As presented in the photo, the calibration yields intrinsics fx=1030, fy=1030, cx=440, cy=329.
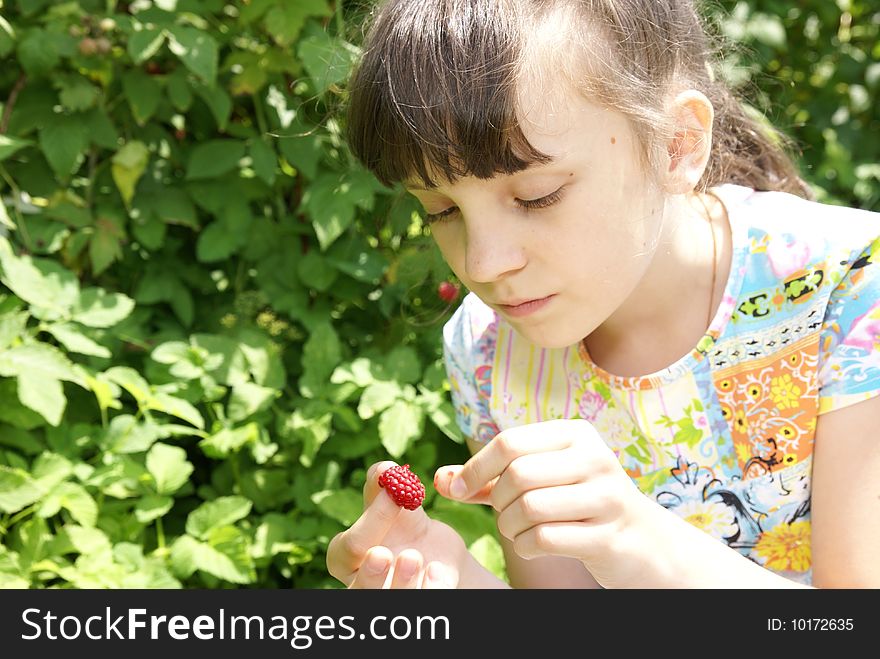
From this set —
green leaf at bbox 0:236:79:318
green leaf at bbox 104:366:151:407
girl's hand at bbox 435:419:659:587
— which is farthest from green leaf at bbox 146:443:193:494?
girl's hand at bbox 435:419:659:587

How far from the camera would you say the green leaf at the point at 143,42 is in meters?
2.03

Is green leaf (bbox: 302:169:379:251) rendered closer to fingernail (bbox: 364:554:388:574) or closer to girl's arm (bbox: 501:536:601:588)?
girl's arm (bbox: 501:536:601:588)

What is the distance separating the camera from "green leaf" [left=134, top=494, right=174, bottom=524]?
199 cm

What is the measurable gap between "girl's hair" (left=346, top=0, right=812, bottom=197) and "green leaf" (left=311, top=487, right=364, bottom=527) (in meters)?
0.83

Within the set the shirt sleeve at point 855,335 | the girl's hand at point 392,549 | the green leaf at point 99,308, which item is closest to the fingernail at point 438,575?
the girl's hand at point 392,549

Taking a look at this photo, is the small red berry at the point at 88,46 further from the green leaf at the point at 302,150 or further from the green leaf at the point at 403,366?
the green leaf at the point at 403,366

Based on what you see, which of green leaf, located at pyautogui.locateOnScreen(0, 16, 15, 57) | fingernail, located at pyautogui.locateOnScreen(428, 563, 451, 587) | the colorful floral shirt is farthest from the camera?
green leaf, located at pyautogui.locateOnScreen(0, 16, 15, 57)

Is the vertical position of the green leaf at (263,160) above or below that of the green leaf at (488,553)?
above

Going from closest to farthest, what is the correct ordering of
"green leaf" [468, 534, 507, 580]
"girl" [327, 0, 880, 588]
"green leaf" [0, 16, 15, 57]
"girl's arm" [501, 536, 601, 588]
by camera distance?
1. "girl" [327, 0, 880, 588]
2. "girl's arm" [501, 536, 601, 588]
3. "green leaf" [468, 534, 507, 580]
4. "green leaf" [0, 16, 15, 57]

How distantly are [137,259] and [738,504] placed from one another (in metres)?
1.53

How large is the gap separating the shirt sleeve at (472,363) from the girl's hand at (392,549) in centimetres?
36

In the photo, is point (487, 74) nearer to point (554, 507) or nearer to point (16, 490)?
point (554, 507)

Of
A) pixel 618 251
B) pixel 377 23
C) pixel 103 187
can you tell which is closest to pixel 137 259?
pixel 103 187

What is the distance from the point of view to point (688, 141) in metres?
1.40
